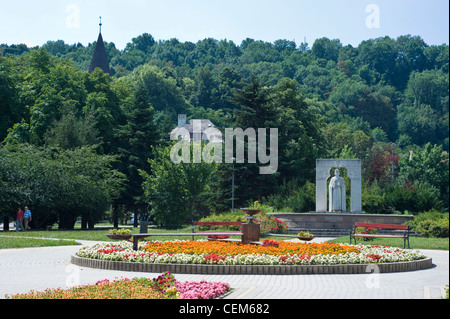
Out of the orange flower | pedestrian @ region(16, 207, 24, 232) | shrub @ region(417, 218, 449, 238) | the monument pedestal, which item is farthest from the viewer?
pedestrian @ region(16, 207, 24, 232)

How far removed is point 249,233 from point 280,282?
14.7ft

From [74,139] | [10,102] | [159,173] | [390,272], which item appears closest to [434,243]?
[390,272]

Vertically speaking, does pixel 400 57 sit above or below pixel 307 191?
above

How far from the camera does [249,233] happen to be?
1669 cm

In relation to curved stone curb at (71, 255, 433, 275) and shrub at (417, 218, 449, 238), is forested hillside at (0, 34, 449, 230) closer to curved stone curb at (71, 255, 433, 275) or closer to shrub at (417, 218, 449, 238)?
shrub at (417, 218, 449, 238)

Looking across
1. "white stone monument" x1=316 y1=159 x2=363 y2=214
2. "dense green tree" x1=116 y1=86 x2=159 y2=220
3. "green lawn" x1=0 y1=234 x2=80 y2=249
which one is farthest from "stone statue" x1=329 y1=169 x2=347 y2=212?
"dense green tree" x1=116 y1=86 x2=159 y2=220

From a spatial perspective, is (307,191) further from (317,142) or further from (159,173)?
(317,142)

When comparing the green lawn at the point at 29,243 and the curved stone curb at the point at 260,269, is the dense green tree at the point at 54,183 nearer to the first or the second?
the green lawn at the point at 29,243

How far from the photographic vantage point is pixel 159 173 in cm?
3862

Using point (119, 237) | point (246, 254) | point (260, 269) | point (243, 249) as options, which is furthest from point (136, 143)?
point (260, 269)

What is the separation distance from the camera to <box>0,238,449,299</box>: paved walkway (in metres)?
10.3

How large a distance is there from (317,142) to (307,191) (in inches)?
670

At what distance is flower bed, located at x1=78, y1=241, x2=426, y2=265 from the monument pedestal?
266 mm

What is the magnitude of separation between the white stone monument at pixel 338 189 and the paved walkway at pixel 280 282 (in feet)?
50.7
